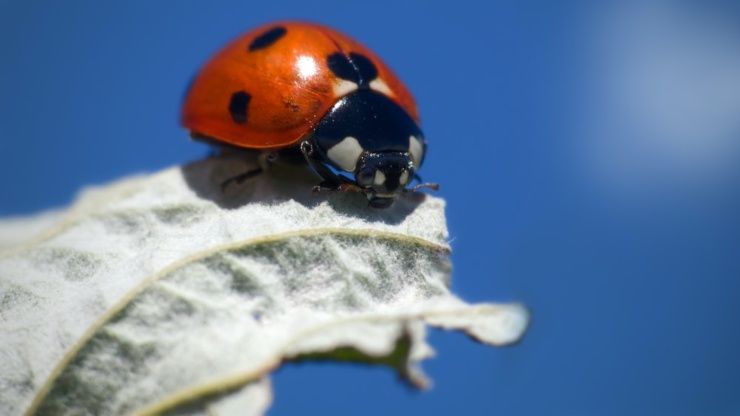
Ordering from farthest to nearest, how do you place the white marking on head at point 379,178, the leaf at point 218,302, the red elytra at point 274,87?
the red elytra at point 274,87, the white marking on head at point 379,178, the leaf at point 218,302

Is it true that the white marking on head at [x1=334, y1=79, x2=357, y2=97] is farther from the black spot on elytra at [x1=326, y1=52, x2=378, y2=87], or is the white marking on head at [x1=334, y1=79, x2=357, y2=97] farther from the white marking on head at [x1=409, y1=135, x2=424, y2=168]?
the white marking on head at [x1=409, y1=135, x2=424, y2=168]

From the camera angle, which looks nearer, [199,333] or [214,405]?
[214,405]

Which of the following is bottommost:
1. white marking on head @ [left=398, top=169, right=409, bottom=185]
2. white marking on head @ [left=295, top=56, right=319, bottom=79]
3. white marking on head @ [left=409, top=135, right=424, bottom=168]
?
white marking on head @ [left=398, top=169, right=409, bottom=185]

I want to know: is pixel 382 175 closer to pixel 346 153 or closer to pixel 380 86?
A: pixel 346 153

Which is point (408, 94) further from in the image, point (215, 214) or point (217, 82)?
point (215, 214)

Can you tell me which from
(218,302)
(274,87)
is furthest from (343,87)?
(218,302)

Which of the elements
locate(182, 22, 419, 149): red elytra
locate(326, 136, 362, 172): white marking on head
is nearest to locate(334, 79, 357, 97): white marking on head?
locate(182, 22, 419, 149): red elytra

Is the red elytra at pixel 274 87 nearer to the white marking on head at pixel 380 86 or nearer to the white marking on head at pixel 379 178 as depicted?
the white marking on head at pixel 380 86

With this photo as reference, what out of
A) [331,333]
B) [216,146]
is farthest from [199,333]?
[216,146]

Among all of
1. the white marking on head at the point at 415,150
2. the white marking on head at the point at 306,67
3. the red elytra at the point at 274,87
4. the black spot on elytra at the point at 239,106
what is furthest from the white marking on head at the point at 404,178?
the black spot on elytra at the point at 239,106
